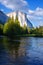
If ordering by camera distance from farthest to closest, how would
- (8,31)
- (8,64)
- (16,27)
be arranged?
(16,27) → (8,31) → (8,64)

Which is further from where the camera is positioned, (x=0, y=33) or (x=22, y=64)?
(x=0, y=33)

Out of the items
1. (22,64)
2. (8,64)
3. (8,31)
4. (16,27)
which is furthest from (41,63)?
(16,27)

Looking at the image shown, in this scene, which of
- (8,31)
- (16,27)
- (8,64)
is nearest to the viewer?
(8,64)

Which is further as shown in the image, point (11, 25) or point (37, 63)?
point (11, 25)

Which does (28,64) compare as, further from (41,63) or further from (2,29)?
(2,29)

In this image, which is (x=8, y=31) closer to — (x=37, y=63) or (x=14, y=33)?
(x=14, y=33)

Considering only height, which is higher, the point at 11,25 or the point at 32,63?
the point at 11,25

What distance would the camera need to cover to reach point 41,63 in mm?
18938

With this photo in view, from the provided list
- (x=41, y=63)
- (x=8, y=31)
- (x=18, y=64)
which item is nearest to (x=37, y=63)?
(x=41, y=63)

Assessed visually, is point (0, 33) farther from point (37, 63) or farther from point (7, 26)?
point (37, 63)

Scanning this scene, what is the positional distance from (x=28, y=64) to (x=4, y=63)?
2.20 metres

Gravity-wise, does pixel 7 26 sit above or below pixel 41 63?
above

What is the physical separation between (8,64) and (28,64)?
1.82 m

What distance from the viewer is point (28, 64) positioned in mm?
18328
